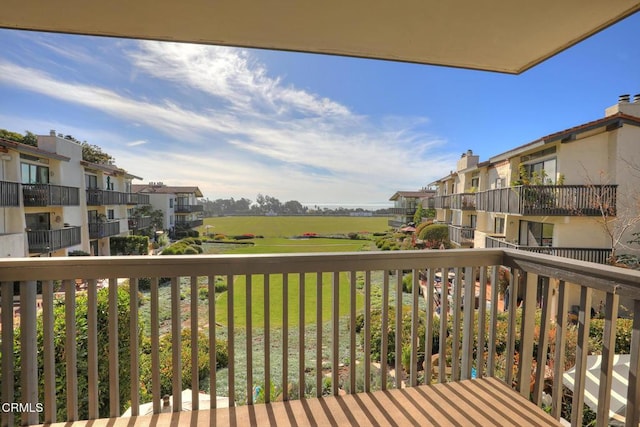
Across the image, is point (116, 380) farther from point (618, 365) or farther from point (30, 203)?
point (30, 203)

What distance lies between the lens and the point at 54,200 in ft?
30.3

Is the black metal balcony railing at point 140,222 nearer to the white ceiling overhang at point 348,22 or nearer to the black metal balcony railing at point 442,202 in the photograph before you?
the black metal balcony railing at point 442,202

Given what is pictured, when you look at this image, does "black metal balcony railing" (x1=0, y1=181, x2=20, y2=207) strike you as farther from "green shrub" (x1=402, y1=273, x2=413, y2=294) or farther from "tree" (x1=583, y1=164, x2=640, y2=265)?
"tree" (x1=583, y1=164, x2=640, y2=265)

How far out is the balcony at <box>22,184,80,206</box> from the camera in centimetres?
830

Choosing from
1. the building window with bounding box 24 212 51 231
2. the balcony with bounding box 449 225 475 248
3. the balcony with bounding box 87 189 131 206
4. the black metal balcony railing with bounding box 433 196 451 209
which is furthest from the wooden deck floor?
the balcony with bounding box 87 189 131 206

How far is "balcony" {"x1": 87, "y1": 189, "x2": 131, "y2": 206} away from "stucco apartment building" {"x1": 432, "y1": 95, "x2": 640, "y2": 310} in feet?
49.7

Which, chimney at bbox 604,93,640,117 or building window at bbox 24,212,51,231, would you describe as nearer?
chimney at bbox 604,93,640,117

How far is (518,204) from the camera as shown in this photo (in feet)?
26.8

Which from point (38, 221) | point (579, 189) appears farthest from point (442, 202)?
point (38, 221)

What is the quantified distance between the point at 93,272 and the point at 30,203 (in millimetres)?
10147

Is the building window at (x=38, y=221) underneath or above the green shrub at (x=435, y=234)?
above

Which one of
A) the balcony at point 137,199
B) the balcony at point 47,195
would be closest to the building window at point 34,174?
the balcony at point 47,195

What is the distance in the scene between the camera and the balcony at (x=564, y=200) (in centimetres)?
739

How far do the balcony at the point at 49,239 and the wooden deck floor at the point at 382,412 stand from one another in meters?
10.1
